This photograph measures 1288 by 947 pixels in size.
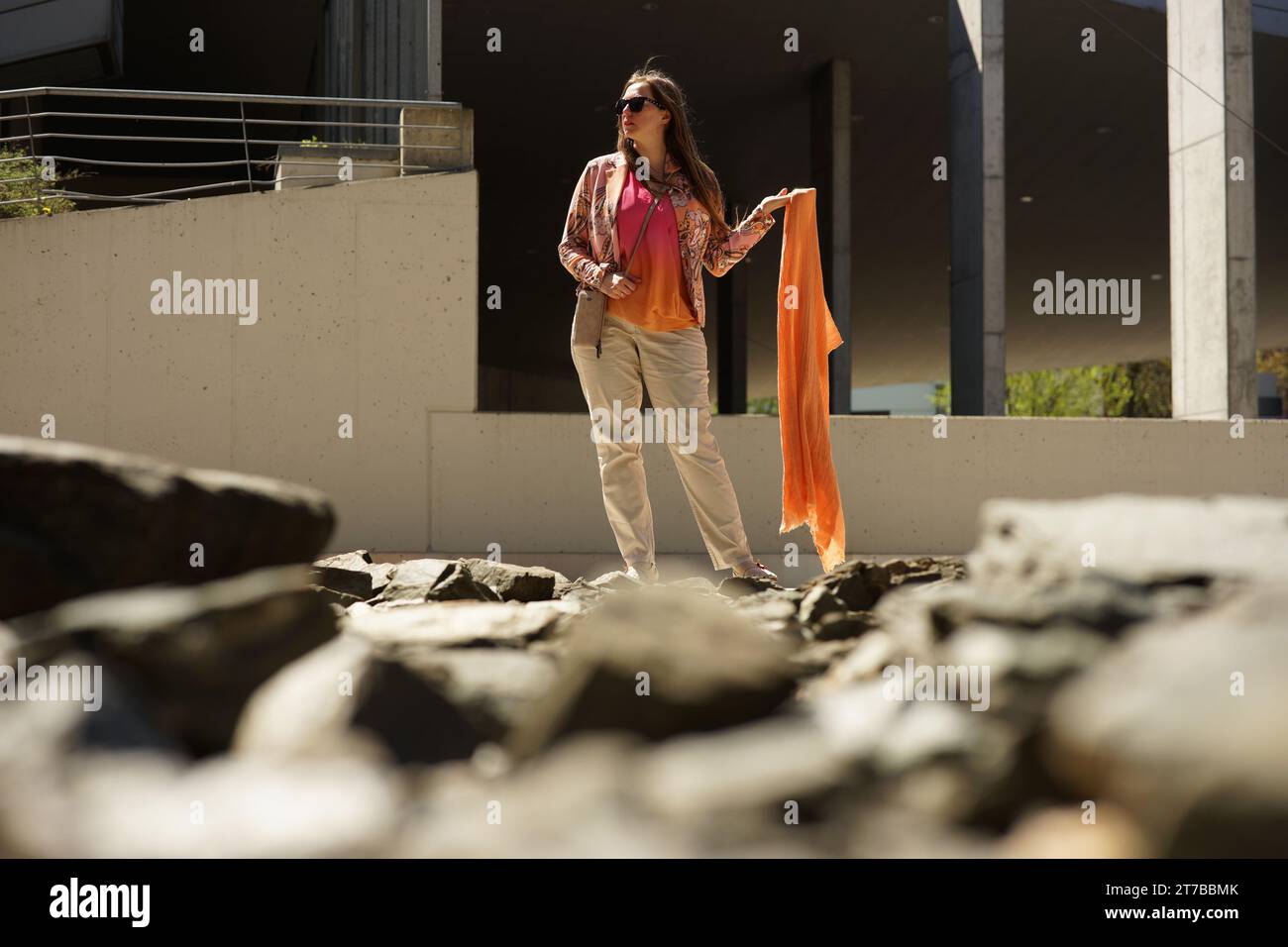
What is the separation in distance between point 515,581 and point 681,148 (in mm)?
1798

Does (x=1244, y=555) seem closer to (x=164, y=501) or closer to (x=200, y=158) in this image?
(x=164, y=501)

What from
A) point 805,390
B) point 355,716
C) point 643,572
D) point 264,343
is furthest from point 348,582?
point 264,343

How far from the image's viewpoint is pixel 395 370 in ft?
24.8

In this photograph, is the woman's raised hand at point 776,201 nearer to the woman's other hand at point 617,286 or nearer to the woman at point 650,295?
the woman at point 650,295

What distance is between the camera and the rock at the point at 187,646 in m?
1.84

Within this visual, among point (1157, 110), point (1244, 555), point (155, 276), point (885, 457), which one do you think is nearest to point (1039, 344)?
point (1157, 110)

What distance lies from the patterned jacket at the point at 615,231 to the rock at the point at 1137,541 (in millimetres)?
2257

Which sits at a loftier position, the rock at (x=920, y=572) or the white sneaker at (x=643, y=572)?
the rock at (x=920, y=572)

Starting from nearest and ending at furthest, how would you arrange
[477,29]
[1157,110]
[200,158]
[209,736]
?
[209,736]
[477,29]
[1157,110]
[200,158]

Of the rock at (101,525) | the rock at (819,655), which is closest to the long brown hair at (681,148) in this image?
the rock at (819,655)
